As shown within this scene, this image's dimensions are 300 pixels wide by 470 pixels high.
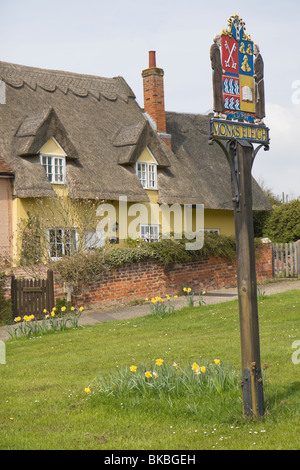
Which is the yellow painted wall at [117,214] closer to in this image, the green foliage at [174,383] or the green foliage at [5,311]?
the green foliage at [5,311]

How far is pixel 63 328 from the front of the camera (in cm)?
1328

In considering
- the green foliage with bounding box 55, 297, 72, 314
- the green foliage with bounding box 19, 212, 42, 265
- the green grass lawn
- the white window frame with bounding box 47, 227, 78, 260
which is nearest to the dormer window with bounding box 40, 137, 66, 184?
the green foliage with bounding box 19, 212, 42, 265

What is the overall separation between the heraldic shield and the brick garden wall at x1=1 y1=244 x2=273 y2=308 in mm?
11234

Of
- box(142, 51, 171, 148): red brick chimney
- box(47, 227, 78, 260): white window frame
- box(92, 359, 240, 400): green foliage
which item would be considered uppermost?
box(142, 51, 171, 148): red brick chimney

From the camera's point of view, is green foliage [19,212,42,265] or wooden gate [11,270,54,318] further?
green foliage [19,212,42,265]

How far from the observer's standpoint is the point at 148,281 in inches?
750

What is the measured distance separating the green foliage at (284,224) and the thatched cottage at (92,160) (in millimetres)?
915

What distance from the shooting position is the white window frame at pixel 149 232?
77.3ft

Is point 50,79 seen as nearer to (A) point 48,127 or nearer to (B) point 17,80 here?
(B) point 17,80

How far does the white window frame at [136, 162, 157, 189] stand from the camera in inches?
939

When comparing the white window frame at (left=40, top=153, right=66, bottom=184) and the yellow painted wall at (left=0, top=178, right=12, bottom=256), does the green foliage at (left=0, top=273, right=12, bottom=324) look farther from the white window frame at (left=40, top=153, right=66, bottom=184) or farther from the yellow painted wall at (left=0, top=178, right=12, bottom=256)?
the white window frame at (left=40, top=153, right=66, bottom=184)

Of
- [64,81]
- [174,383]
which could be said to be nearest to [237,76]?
[174,383]

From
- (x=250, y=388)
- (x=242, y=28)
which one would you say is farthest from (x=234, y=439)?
(x=242, y=28)

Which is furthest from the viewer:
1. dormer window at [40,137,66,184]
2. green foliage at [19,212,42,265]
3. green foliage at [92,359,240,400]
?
dormer window at [40,137,66,184]
